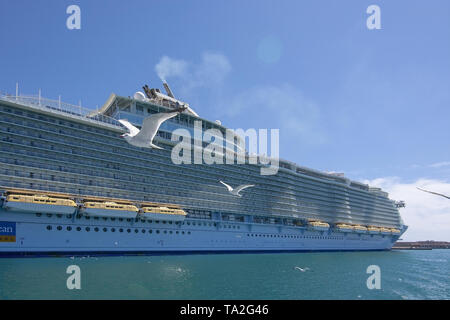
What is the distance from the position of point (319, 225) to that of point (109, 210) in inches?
1742

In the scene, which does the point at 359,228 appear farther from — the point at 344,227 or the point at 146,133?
the point at 146,133

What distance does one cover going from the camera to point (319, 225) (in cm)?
6481

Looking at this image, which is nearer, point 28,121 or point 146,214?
point 28,121

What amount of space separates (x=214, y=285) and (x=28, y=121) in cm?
2884

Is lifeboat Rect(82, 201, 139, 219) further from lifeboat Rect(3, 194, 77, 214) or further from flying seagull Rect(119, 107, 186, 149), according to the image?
flying seagull Rect(119, 107, 186, 149)

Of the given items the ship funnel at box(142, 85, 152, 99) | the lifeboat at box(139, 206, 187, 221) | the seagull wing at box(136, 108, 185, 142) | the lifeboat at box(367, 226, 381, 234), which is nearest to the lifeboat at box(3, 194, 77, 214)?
the lifeboat at box(139, 206, 187, 221)

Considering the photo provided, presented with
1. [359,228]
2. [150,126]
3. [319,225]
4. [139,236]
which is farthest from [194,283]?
[359,228]

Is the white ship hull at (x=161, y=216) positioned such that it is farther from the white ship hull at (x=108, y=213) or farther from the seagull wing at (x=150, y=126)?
the seagull wing at (x=150, y=126)

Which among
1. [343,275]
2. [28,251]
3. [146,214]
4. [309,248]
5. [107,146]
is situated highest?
[107,146]

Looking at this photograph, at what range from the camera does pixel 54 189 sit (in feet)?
115

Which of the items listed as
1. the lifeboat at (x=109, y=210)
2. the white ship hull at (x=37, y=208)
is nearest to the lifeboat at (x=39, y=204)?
the white ship hull at (x=37, y=208)

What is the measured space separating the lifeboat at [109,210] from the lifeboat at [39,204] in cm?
148
